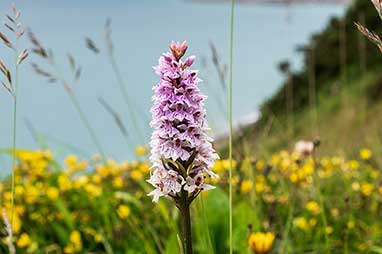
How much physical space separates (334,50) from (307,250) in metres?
14.2

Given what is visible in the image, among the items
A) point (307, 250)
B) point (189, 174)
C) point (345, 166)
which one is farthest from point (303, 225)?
point (189, 174)

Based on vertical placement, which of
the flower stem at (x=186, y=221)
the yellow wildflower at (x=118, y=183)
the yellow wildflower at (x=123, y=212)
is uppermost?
the yellow wildflower at (x=118, y=183)

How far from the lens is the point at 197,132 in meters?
1.71

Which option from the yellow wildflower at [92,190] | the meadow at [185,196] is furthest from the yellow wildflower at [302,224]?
the yellow wildflower at [92,190]

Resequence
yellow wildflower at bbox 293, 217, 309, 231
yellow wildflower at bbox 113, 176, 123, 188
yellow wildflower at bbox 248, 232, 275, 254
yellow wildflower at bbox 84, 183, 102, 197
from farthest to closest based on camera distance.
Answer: yellow wildflower at bbox 113, 176, 123, 188 < yellow wildflower at bbox 84, 183, 102, 197 < yellow wildflower at bbox 293, 217, 309, 231 < yellow wildflower at bbox 248, 232, 275, 254

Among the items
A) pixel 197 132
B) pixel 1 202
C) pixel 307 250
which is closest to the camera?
pixel 197 132

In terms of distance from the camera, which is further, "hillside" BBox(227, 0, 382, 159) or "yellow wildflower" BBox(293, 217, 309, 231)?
Result: "hillside" BBox(227, 0, 382, 159)

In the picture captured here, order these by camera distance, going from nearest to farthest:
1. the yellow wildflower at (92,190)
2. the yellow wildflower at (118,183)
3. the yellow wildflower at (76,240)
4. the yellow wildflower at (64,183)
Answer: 1. the yellow wildflower at (76,240)
2. the yellow wildflower at (92,190)
3. the yellow wildflower at (64,183)
4. the yellow wildflower at (118,183)

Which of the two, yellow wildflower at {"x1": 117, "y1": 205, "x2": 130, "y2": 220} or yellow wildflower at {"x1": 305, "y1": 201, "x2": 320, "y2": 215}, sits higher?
yellow wildflower at {"x1": 117, "y1": 205, "x2": 130, "y2": 220}

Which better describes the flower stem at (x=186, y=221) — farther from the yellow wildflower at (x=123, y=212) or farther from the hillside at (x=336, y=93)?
the hillside at (x=336, y=93)

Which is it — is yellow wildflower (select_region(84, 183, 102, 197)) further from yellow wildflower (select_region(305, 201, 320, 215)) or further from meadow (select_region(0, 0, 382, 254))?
yellow wildflower (select_region(305, 201, 320, 215))

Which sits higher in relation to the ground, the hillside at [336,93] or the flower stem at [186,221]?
the hillside at [336,93]

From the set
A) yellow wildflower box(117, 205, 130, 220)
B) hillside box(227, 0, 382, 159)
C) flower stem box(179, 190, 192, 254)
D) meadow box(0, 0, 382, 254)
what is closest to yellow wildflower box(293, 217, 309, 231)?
meadow box(0, 0, 382, 254)

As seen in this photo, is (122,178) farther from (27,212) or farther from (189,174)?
(189,174)
